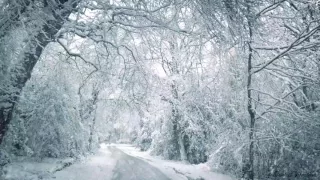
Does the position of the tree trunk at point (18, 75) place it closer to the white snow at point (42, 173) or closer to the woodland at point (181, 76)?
the woodland at point (181, 76)

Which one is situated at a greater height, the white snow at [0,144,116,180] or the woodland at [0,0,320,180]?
the woodland at [0,0,320,180]

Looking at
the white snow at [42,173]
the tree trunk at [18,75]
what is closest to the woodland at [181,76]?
the tree trunk at [18,75]

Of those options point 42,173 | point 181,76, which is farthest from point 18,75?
point 181,76

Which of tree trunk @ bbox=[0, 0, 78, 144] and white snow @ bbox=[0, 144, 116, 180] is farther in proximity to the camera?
white snow @ bbox=[0, 144, 116, 180]

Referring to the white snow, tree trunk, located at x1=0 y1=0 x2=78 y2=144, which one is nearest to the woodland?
tree trunk, located at x1=0 y1=0 x2=78 y2=144

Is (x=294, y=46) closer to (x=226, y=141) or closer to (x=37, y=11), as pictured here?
(x=226, y=141)

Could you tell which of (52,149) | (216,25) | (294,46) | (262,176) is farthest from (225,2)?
(52,149)

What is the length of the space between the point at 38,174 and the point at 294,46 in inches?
426

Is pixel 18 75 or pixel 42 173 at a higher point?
pixel 18 75

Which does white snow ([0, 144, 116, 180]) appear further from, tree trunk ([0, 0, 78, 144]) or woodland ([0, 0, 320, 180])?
tree trunk ([0, 0, 78, 144])

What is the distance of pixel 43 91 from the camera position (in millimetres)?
15531

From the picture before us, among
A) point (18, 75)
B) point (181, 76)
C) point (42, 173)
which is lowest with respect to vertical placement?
point (42, 173)

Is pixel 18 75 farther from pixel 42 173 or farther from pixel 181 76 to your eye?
pixel 181 76

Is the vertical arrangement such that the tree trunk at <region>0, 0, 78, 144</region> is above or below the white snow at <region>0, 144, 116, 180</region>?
above
